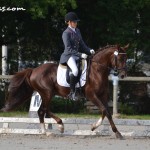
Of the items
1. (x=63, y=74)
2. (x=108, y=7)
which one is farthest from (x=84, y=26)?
(x=63, y=74)

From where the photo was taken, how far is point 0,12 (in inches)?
858

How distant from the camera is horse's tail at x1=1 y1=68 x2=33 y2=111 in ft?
46.7

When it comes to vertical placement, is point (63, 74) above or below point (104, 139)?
above

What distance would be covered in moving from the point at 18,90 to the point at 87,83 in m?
1.78

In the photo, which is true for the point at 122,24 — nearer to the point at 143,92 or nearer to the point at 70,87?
the point at 143,92

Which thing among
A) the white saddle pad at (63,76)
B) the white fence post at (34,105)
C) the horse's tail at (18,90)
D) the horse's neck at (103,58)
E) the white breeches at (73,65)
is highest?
the horse's neck at (103,58)

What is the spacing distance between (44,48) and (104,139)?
1115 centimetres

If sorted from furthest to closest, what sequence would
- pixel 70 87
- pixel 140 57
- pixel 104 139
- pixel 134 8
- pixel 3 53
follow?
pixel 3 53
pixel 140 57
pixel 134 8
pixel 70 87
pixel 104 139

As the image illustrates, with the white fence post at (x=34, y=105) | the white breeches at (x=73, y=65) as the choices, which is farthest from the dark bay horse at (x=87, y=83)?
the white fence post at (x=34, y=105)

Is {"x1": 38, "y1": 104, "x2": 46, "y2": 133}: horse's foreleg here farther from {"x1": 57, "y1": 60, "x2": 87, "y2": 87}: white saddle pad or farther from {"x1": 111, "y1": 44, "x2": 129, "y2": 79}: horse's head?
{"x1": 111, "y1": 44, "x2": 129, "y2": 79}: horse's head

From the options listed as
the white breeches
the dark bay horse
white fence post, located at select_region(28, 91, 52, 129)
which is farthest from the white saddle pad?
white fence post, located at select_region(28, 91, 52, 129)

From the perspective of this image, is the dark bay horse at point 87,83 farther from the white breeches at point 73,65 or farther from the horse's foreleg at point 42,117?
the white breeches at point 73,65

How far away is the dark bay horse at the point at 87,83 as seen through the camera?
1323 cm

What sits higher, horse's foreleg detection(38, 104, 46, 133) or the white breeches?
the white breeches
